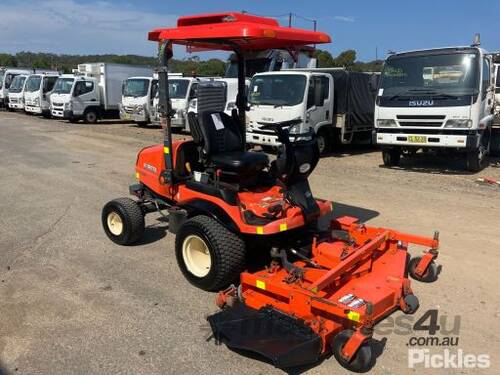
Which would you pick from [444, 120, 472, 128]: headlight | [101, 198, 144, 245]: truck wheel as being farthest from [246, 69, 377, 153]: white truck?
[101, 198, 144, 245]: truck wheel

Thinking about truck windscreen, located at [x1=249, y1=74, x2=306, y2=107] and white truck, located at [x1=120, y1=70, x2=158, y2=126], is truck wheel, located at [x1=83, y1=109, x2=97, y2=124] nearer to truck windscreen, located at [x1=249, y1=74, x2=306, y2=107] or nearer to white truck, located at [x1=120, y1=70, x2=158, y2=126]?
white truck, located at [x1=120, y1=70, x2=158, y2=126]

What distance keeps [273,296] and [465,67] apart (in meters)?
7.40

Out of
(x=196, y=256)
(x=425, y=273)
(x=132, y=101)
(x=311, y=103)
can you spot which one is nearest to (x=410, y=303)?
(x=425, y=273)

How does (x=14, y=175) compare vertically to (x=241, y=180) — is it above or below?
below

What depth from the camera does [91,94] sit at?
2125cm

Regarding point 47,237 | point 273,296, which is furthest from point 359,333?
point 47,237

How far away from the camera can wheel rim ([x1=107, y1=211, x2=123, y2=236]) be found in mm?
5359

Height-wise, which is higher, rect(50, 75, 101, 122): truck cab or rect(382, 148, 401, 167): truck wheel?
rect(50, 75, 101, 122): truck cab

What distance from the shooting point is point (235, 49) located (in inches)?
199

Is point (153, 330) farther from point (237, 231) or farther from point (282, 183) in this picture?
point (282, 183)

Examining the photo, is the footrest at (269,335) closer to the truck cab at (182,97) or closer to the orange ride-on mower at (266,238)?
the orange ride-on mower at (266,238)

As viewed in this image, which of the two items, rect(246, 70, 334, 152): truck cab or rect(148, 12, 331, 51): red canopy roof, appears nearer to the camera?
rect(148, 12, 331, 51): red canopy roof

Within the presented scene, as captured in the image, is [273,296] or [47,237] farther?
[47,237]

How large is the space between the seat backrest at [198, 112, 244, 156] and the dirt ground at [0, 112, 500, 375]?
1283 mm
